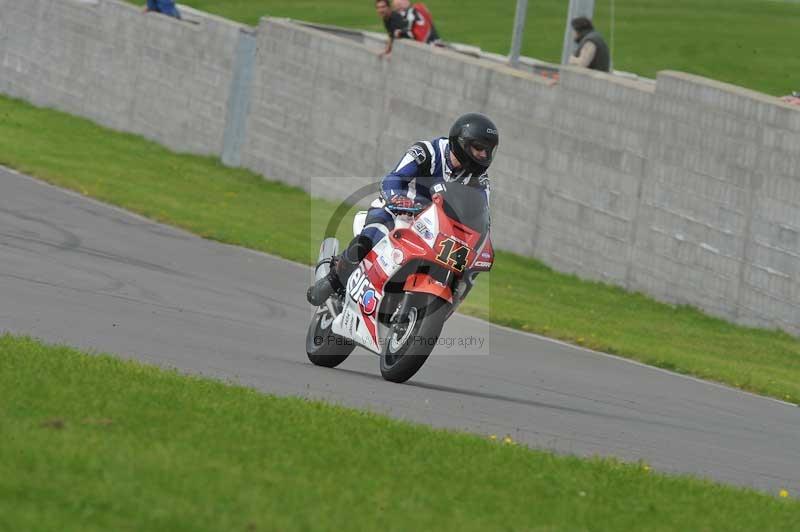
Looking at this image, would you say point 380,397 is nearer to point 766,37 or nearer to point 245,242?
point 245,242

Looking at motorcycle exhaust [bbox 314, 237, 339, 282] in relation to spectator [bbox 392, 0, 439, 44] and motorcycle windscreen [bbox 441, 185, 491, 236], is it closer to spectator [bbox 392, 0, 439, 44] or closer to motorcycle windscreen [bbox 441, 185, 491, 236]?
motorcycle windscreen [bbox 441, 185, 491, 236]

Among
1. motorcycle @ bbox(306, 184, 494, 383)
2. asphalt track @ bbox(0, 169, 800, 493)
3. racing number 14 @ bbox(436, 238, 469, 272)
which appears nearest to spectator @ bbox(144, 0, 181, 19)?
asphalt track @ bbox(0, 169, 800, 493)

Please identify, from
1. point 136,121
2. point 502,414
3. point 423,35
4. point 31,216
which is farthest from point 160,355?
point 136,121

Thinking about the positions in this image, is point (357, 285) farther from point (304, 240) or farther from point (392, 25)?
point (392, 25)

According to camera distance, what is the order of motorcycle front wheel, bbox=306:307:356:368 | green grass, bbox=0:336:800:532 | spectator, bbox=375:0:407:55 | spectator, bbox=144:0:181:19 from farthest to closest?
spectator, bbox=144:0:181:19, spectator, bbox=375:0:407:55, motorcycle front wheel, bbox=306:307:356:368, green grass, bbox=0:336:800:532

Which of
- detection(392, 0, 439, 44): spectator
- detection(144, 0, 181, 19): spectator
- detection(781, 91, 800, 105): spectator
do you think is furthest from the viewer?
detection(144, 0, 181, 19): spectator

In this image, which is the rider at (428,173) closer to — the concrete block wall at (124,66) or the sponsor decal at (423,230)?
the sponsor decal at (423,230)

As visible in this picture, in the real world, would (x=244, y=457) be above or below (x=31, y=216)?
above

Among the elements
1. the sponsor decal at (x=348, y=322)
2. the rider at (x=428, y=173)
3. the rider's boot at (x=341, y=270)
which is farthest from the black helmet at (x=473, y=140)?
the sponsor decal at (x=348, y=322)

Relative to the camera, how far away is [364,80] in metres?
25.9

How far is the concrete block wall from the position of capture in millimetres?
28984

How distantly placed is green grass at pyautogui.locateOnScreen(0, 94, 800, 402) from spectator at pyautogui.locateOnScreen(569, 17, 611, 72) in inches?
106

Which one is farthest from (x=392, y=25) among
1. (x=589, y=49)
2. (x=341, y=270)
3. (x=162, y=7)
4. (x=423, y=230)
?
(x=423, y=230)

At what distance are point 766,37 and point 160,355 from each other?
3600cm
